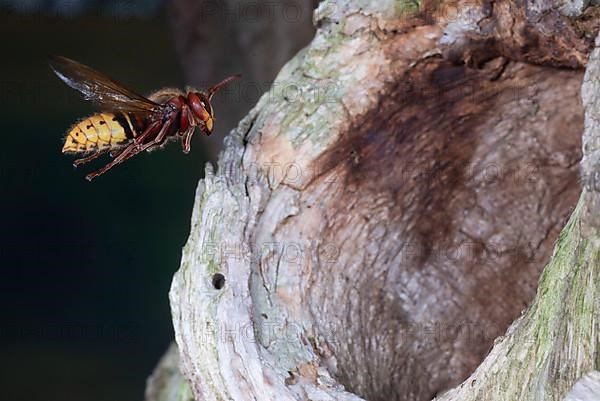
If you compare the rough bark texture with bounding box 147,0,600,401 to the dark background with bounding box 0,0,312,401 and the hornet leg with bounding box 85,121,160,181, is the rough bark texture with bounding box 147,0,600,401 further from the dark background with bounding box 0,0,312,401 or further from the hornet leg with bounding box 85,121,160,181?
the dark background with bounding box 0,0,312,401

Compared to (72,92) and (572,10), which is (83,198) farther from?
(572,10)

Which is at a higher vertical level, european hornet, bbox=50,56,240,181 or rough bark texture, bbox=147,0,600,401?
european hornet, bbox=50,56,240,181

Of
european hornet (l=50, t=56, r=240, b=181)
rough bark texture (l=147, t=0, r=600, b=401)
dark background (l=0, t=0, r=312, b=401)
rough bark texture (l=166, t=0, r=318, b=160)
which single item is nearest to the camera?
rough bark texture (l=147, t=0, r=600, b=401)

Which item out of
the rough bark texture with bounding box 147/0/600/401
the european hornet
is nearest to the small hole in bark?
the rough bark texture with bounding box 147/0/600/401

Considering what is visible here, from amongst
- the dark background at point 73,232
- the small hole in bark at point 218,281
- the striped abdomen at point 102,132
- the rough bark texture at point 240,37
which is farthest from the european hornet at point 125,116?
the dark background at point 73,232

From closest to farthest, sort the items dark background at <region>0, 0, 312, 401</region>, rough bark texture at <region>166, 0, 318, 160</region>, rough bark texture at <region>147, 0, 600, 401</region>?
rough bark texture at <region>147, 0, 600, 401</region>, rough bark texture at <region>166, 0, 318, 160</region>, dark background at <region>0, 0, 312, 401</region>

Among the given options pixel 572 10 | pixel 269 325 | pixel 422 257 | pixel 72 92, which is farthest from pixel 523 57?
pixel 72 92
